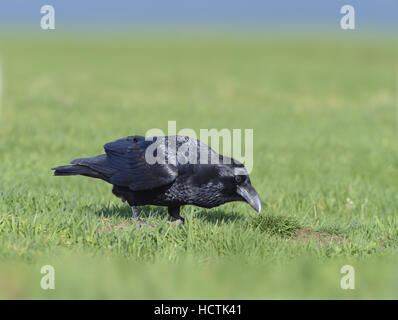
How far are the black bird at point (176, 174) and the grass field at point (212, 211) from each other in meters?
0.31

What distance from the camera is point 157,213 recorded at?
760 centimetres

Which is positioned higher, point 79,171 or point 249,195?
point 79,171

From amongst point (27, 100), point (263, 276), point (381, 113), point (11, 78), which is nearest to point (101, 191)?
point (263, 276)

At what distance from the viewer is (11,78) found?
95.7 ft

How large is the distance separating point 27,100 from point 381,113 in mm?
13237

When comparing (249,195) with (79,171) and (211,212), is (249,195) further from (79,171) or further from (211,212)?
(79,171)

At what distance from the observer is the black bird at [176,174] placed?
621 cm

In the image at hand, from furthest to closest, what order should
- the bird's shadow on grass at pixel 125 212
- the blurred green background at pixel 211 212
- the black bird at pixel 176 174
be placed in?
the bird's shadow on grass at pixel 125 212
the black bird at pixel 176 174
the blurred green background at pixel 211 212

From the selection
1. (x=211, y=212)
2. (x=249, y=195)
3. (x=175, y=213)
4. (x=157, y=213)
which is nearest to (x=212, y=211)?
(x=211, y=212)

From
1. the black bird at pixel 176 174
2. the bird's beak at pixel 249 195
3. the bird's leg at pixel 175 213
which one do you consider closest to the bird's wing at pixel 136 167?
the black bird at pixel 176 174

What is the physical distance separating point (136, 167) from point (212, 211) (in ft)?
5.80

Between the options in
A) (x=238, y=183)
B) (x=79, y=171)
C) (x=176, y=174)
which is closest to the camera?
(x=176, y=174)

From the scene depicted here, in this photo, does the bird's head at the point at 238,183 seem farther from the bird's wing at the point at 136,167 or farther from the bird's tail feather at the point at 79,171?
the bird's tail feather at the point at 79,171

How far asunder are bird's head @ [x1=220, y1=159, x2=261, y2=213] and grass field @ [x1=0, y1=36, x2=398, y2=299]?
364 millimetres
